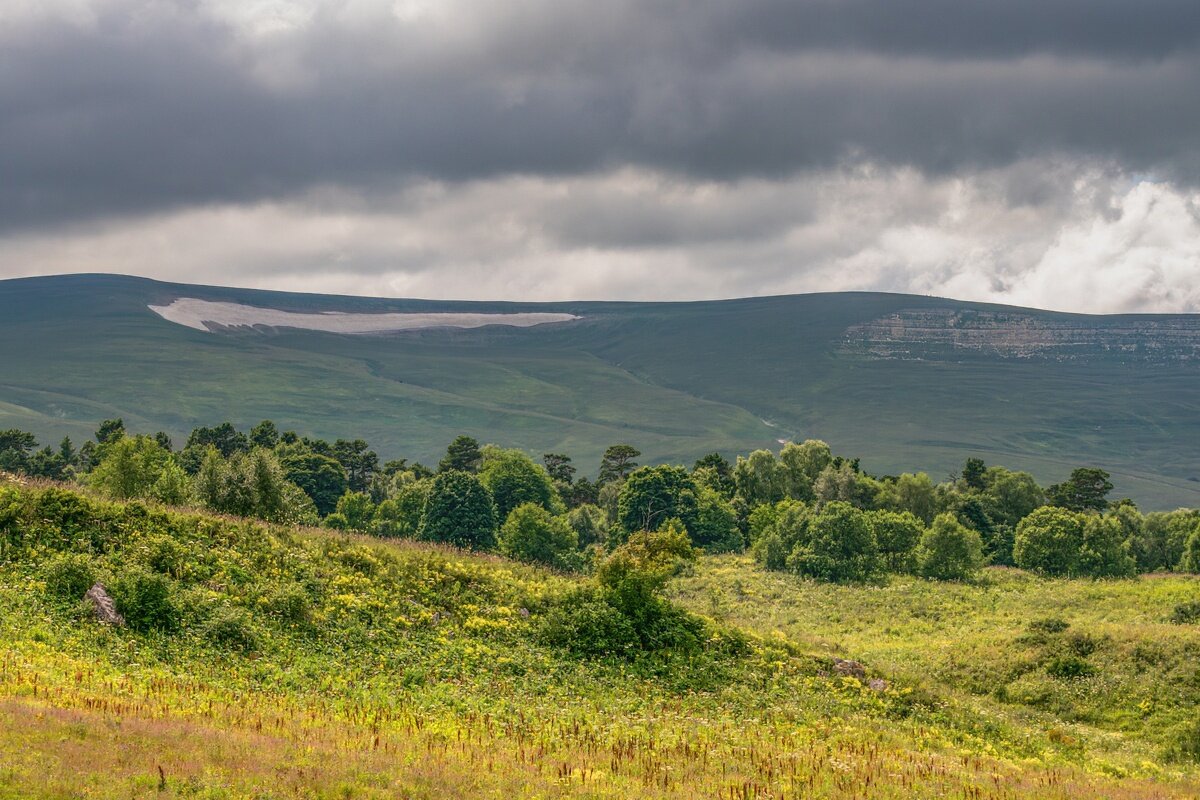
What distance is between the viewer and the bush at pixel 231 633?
108ft

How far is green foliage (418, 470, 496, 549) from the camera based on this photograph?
107812 mm

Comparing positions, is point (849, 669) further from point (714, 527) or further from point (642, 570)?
point (714, 527)

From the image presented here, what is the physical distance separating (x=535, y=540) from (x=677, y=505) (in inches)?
1279

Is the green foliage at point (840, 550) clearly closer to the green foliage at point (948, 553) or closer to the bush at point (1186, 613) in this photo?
the green foliage at point (948, 553)

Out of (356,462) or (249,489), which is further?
(356,462)

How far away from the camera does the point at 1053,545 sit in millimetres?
105625

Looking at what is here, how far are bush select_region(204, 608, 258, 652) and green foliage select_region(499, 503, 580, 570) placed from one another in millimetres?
67335

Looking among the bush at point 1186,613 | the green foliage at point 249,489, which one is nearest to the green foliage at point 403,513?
the green foliage at point 249,489

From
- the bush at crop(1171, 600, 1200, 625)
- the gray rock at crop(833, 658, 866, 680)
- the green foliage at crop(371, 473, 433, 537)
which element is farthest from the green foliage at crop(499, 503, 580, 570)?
the gray rock at crop(833, 658, 866, 680)

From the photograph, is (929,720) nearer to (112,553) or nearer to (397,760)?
(397,760)

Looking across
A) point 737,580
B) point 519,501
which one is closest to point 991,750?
point 737,580

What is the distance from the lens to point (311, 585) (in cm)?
3931

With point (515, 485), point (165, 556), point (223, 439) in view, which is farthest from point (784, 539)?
point (223, 439)

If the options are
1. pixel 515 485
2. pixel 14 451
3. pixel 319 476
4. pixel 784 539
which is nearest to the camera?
pixel 784 539
